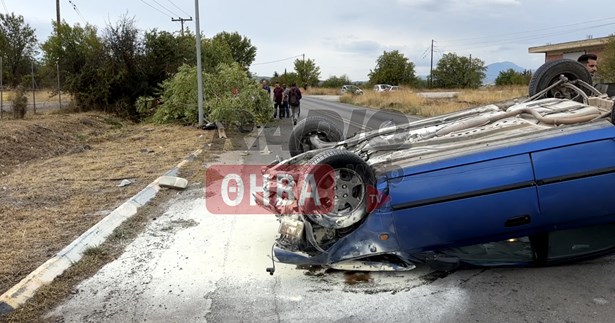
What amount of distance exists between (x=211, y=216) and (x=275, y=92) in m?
16.4

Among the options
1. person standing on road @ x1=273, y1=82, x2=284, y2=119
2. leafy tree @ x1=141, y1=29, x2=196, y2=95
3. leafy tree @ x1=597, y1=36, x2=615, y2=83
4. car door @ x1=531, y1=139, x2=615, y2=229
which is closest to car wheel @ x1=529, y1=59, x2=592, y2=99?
car door @ x1=531, y1=139, x2=615, y2=229

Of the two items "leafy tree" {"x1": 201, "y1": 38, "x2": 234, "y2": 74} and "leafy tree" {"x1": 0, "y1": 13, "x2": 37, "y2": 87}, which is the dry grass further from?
"leafy tree" {"x1": 0, "y1": 13, "x2": 37, "y2": 87}

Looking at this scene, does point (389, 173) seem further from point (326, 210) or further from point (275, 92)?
point (275, 92)

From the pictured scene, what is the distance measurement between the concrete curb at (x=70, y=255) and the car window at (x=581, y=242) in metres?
4.31

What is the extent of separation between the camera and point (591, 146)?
3.78 m

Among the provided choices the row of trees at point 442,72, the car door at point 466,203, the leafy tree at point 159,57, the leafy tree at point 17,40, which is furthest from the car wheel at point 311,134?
the row of trees at point 442,72

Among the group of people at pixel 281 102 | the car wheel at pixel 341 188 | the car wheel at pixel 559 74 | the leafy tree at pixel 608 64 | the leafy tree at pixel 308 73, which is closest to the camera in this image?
the car wheel at pixel 341 188

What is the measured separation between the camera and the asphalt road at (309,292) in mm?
3564

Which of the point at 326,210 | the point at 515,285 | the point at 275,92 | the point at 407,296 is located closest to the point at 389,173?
the point at 326,210

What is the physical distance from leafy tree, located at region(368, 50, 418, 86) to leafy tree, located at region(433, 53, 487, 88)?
4.37m

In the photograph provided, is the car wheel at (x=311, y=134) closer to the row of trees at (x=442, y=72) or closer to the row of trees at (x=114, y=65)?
the row of trees at (x=114, y=65)

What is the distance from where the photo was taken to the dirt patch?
5121 millimetres

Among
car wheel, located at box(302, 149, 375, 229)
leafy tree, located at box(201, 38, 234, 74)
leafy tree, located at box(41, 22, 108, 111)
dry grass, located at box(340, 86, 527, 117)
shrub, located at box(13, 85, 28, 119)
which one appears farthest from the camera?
dry grass, located at box(340, 86, 527, 117)

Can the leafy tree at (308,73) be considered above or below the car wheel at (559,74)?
above
